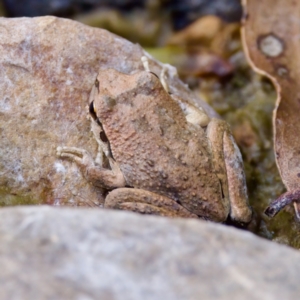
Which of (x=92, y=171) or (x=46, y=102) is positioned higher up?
(x=46, y=102)

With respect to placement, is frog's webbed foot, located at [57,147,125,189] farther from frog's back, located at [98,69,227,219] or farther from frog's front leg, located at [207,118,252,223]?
frog's front leg, located at [207,118,252,223]

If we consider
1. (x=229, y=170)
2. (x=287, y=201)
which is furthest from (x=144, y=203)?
(x=287, y=201)

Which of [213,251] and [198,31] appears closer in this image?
[213,251]

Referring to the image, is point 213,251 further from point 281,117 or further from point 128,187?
point 281,117

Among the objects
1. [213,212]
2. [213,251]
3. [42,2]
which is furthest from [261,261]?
[42,2]

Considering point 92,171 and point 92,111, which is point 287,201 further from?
point 92,111

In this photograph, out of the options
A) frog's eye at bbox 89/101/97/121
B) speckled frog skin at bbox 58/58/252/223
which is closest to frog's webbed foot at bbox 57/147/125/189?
speckled frog skin at bbox 58/58/252/223

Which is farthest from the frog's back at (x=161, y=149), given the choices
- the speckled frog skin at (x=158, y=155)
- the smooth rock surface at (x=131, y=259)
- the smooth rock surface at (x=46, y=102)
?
the smooth rock surface at (x=131, y=259)
